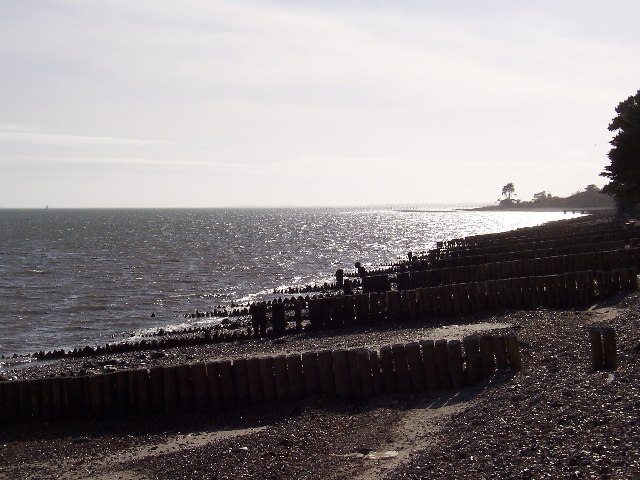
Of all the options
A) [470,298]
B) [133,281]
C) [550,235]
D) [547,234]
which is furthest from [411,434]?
[133,281]

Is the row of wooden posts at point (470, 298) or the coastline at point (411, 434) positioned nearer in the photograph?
the coastline at point (411, 434)

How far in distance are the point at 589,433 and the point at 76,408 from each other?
10.7 m

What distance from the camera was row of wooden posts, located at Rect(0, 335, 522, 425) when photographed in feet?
47.1

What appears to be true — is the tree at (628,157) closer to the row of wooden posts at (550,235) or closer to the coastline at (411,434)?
the row of wooden posts at (550,235)

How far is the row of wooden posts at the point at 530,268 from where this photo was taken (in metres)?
27.3

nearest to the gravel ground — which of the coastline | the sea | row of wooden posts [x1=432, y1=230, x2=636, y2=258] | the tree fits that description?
the coastline

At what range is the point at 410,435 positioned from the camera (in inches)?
467

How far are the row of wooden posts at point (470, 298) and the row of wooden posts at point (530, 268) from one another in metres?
4.61

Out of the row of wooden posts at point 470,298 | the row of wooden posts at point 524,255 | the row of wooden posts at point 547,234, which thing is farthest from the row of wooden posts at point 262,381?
the row of wooden posts at point 547,234

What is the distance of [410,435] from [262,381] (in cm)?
438

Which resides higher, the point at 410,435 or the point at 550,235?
the point at 550,235

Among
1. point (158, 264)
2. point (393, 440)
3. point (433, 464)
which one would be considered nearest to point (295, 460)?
point (393, 440)

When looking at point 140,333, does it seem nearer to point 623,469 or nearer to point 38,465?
point 38,465

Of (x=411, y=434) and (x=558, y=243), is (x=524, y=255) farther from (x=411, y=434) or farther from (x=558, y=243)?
(x=411, y=434)
